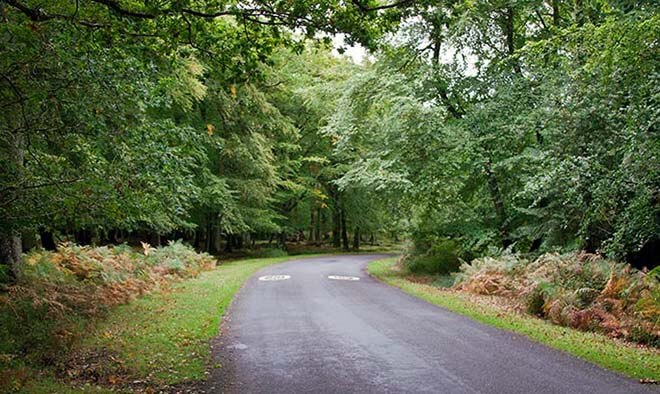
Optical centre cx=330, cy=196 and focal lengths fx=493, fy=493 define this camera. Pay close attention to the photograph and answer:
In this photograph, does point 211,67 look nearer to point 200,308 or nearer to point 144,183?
point 144,183

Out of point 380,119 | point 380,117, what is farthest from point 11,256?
point 380,117

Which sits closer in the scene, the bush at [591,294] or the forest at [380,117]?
the forest at [380,117]

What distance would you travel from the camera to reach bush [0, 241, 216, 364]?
7152 millimetres

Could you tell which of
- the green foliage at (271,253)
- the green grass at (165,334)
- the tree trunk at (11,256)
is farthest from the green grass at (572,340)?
the green foliage at (271,253)

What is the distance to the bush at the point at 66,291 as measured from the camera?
23.5ft

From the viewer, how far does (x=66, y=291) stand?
9875 mm

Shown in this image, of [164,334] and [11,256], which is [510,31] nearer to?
[164,334]

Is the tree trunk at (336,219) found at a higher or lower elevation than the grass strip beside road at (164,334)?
higher

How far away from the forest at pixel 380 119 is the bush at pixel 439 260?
0.08 metres

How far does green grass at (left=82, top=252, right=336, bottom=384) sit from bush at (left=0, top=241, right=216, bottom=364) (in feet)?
1.40

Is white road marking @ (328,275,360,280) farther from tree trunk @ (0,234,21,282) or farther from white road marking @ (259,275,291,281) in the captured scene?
tree trunk @ (0,234,21,282)

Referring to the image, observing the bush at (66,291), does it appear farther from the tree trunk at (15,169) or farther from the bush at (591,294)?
the bush at (591,294)

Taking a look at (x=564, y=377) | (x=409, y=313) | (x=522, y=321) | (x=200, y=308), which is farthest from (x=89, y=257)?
(x=564, y=377)

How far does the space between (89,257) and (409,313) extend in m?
8.80
